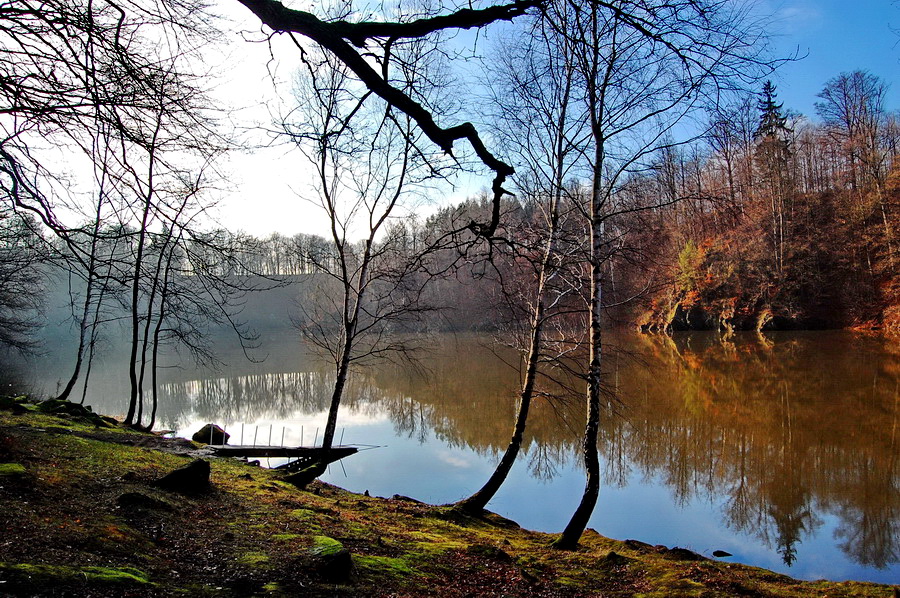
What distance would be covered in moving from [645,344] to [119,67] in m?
33.5

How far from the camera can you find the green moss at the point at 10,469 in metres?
4.14

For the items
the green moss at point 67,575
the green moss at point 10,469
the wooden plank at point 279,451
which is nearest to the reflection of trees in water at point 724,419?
the wooden plank at point 279,451

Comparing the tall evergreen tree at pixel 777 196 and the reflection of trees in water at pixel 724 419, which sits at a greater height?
the tall evergreen tree at pixel 777 196

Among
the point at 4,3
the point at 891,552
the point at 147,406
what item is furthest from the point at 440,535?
the point at 147,406

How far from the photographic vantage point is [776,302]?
1340 inches

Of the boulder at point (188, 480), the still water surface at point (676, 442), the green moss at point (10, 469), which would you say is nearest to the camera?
the green moss at point (10, 469)

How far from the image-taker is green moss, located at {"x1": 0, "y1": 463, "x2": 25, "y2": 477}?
13.6ft

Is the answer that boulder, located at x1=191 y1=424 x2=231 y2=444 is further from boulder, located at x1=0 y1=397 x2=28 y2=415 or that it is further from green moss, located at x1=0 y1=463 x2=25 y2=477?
green moss, located at x1=0 y1=463 x2=25 y2=477

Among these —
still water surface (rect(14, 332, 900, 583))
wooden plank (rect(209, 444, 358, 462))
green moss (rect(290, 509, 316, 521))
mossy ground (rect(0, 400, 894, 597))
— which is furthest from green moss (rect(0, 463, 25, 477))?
wooden plank (rect(209, 444, 358, 462))

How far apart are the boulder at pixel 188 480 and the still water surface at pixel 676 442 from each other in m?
4.60

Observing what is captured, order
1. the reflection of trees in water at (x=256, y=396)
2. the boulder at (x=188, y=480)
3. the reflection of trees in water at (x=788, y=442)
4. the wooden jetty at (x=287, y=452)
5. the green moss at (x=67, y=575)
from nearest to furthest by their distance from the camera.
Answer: the green moss at (x=67, y=575) < the boulder at (x=188, y=480) < the reflection of trees in water at (x=788, y=442) < the wooden jetty at (x=287, y=452) < the reflection of trees in water at (x=256, y=396)

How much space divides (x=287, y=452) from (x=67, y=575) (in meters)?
10.9

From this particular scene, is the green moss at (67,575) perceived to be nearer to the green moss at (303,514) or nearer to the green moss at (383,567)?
the green moss at (383,567)

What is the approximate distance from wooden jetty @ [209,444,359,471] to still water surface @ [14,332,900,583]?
1.30 ft
